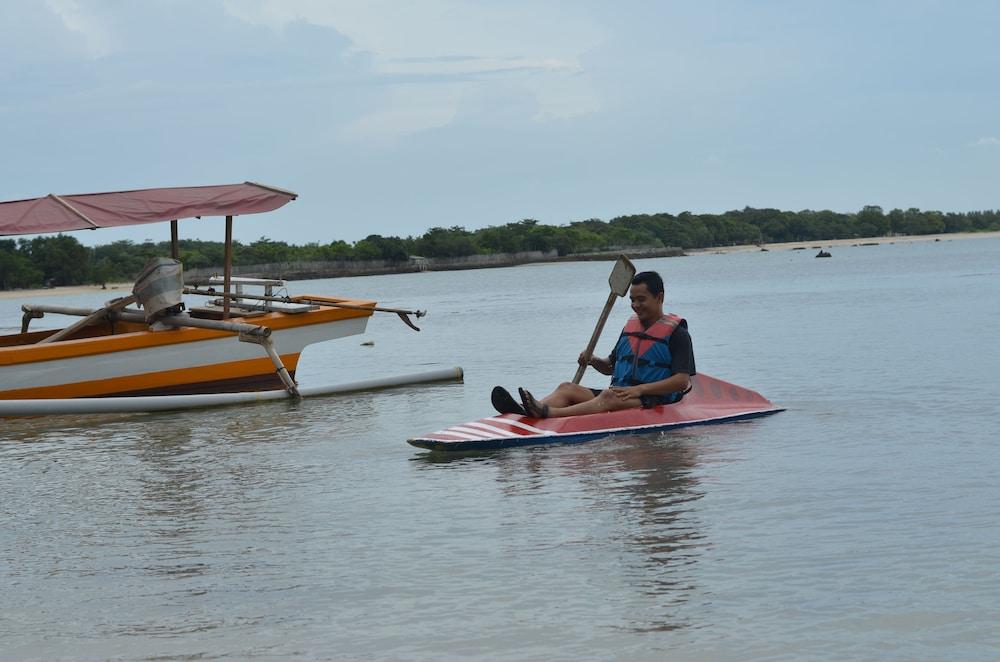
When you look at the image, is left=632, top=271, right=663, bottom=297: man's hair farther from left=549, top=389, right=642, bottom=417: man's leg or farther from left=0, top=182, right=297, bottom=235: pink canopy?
left=0, top=182, right=297, bottom=235: pink canopy

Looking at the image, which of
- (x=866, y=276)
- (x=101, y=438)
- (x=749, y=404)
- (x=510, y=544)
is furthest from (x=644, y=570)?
(x=866, y=276)

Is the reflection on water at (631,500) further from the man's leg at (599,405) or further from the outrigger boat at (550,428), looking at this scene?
the man's leg at (599,405)

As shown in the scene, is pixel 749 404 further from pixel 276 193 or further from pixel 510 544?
pixel 276 193

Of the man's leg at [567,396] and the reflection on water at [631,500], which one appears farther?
the man's leg at [567,396]

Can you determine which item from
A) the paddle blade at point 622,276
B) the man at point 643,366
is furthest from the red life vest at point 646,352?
the paddle blade at point 622,276

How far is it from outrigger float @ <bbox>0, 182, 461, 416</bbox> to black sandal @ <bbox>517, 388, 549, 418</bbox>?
5639 mm

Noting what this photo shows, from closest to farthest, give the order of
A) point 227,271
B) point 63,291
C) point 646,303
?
point 646,303, point 227,271, point 63,291

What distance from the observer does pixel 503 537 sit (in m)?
8.02

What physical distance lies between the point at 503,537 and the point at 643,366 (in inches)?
137

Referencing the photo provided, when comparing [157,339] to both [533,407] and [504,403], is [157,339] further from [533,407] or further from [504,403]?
[533,407]

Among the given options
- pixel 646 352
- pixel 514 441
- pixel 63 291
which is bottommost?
pixel 63 291

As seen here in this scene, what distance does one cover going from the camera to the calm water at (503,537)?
6.04 meters

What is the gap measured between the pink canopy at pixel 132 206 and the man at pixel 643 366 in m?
6.10

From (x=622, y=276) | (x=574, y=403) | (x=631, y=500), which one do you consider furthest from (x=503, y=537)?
(x=622, y=276)
